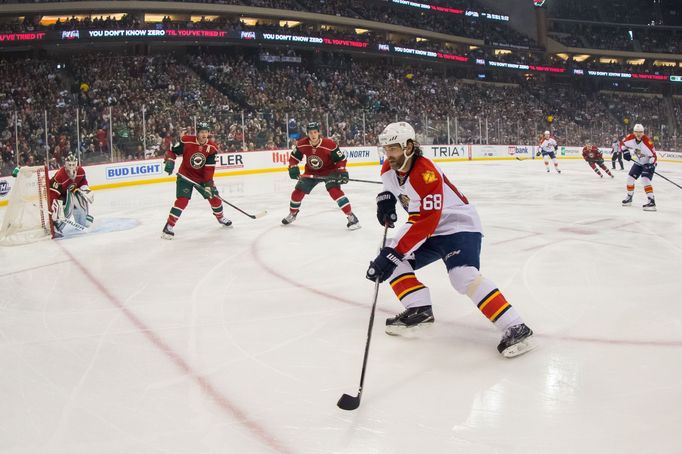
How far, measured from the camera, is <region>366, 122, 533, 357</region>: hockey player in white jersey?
10.7ft

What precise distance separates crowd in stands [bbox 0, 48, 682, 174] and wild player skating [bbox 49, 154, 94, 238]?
4890 mm

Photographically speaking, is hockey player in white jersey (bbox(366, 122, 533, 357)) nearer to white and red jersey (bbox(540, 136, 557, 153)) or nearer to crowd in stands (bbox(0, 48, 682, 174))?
crowd in stands (bbox(0, 48, 682, 174))

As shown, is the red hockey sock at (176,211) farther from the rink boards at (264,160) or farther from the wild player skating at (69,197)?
the rink boards at (264,160)

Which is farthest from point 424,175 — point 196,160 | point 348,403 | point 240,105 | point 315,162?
point 240,105


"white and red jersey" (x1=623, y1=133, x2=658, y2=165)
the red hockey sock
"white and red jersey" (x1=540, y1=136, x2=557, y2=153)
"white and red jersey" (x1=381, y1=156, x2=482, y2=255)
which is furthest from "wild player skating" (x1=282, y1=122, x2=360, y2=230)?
"white and red jersey" (x1=540, y1=136, x2=557, y2=153)

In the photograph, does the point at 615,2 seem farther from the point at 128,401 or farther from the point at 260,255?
the point at 128,401

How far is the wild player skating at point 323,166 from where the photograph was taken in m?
7.77

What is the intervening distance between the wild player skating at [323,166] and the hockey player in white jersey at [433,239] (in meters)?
4.16

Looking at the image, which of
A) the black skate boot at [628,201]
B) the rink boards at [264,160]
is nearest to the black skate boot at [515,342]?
the black skate boot at [628,201]

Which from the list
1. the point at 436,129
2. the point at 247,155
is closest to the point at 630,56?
the point at 436,129

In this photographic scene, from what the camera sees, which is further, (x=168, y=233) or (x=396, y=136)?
(x=168, y=233)

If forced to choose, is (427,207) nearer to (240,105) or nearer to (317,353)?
(317,353)

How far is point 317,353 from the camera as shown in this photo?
3.46 m

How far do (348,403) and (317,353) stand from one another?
2.53ft
